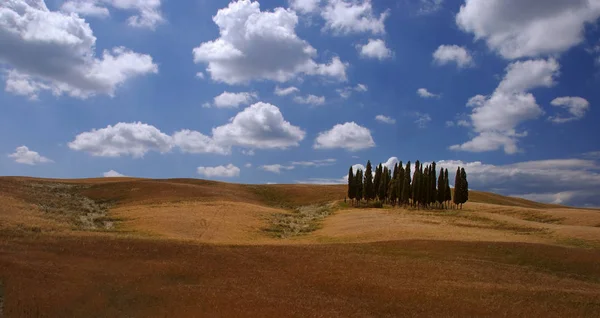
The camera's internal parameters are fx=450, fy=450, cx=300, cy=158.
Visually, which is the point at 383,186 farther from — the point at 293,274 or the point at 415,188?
the point at 293,274

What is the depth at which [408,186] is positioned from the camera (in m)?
87.9

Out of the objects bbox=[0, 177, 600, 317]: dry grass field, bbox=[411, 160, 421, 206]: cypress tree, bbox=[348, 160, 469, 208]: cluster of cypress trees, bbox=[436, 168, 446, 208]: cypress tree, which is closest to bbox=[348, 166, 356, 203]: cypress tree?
bbox=[348, 160, 469, 208]: cluster of cypress trees

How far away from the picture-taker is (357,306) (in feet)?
70.6

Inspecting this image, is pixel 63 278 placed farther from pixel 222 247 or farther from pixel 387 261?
pixel 387 261

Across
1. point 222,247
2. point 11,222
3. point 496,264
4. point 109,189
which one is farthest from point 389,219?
point 109,189

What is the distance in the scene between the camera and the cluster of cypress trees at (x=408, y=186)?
86.1 meters

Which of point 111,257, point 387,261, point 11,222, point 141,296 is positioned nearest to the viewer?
point 141,296

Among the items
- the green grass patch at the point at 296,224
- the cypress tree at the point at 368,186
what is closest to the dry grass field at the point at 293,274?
the green grass patch at the point at 296,224

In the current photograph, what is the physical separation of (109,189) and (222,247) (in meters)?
63.2

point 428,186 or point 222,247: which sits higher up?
point 428,186

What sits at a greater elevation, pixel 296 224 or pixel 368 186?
pixel 368 186

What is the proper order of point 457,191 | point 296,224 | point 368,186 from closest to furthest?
point 296,224 < point 457,191 < point 368,186

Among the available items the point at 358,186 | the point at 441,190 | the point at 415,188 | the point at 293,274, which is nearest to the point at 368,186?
the point at 358,186

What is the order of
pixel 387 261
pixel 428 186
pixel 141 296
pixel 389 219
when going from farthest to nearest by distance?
pixel 428 186 → pixel 389 219 → pixel 387 261 → pixel 141 296
